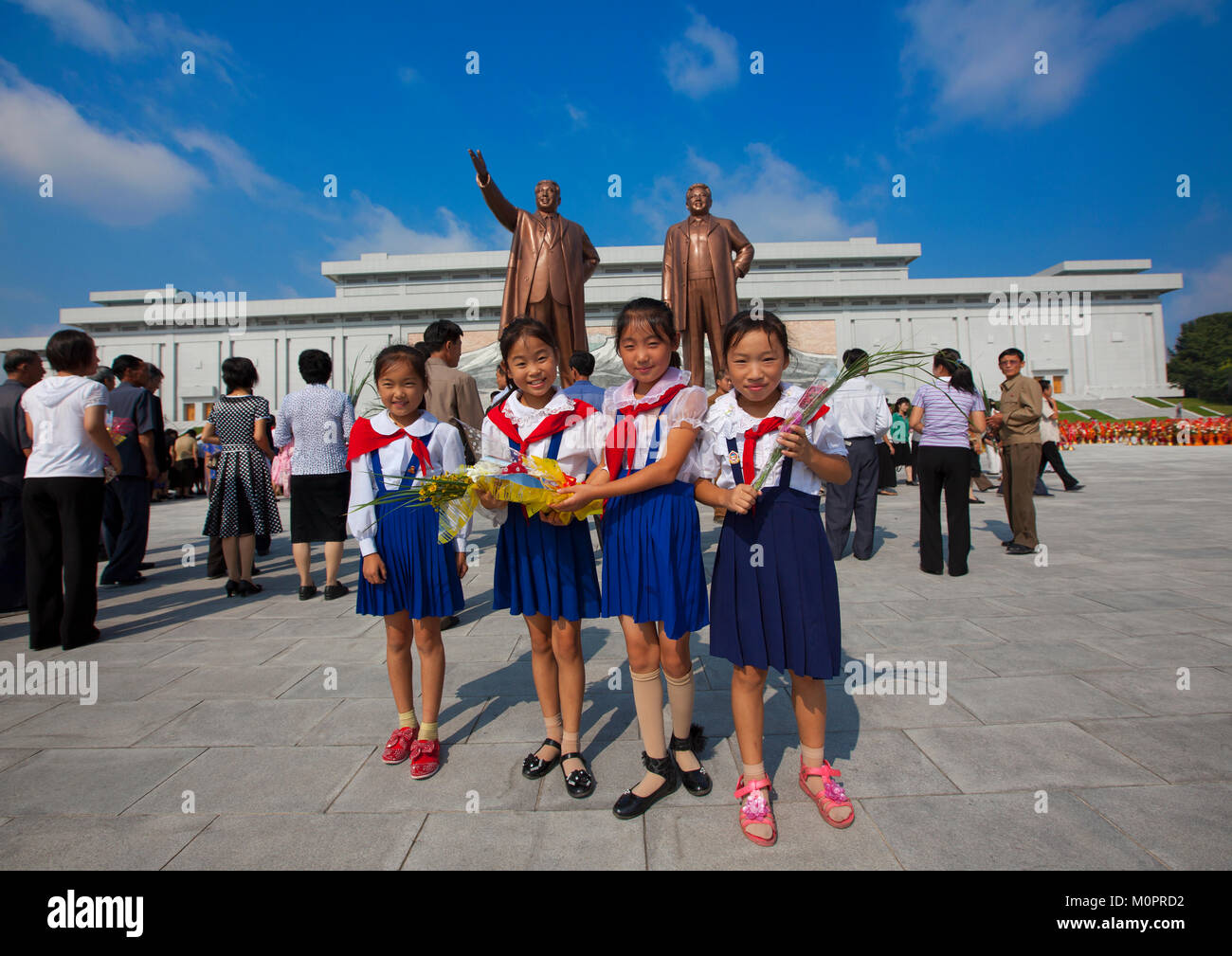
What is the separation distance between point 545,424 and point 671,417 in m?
0.51

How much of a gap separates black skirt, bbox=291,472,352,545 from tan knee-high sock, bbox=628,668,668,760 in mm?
3832

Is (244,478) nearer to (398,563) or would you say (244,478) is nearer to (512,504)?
(398,563)

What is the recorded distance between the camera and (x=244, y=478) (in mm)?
5805

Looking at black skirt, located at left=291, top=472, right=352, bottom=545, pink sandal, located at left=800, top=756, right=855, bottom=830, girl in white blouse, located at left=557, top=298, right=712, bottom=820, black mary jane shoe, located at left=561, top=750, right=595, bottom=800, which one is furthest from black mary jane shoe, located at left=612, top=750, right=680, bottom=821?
black skirt, located at left=291, top=472, right=352, bottom=545

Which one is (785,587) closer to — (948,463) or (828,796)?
(828,796)

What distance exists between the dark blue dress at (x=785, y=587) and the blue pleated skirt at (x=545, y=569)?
0.60 metres

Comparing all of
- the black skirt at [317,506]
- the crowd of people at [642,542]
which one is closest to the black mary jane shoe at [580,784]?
the crowd of people at [642,542]

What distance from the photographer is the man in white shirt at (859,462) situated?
6.14 m

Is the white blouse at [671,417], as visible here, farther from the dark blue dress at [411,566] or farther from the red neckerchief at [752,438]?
the dark blue dress at [411,566]

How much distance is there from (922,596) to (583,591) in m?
3.59

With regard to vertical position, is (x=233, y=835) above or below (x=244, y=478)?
below
